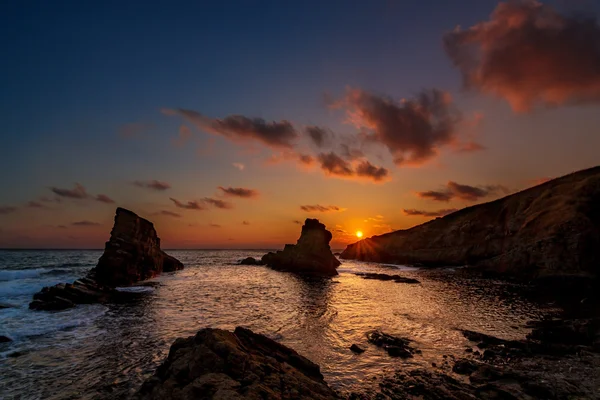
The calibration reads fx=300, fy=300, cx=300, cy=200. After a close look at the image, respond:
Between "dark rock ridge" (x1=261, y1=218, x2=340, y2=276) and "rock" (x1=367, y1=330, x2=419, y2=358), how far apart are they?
47.3 metres

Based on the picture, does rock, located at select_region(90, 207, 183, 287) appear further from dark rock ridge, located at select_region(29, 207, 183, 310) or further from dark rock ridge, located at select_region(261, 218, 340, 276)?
dark rock ridge, located at select_region(261, 218, 340, 276)

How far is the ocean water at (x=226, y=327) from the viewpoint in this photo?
1317 cm

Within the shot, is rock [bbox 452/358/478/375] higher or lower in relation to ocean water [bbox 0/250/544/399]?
higher

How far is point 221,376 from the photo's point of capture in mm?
8180

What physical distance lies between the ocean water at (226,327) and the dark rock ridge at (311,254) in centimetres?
3074

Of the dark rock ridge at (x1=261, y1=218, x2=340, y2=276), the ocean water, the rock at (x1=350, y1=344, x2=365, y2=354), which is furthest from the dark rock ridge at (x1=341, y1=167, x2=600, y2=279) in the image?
the rock at (x1=350, y1=344, x2=365, y2=354)

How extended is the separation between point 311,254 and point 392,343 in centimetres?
5382

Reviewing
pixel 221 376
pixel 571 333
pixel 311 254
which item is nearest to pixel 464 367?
pixel 571 333

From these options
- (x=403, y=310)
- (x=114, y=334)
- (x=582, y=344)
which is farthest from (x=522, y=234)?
(x=114, y=334)

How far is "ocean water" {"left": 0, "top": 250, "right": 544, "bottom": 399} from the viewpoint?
13172 mm

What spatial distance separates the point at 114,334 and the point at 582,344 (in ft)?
92.0

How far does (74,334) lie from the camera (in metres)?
19.5

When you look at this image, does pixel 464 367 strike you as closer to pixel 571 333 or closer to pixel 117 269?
pixel 571 333

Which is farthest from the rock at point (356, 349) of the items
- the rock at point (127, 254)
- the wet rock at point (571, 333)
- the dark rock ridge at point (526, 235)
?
the dark rock ridge at point (526, 235)
